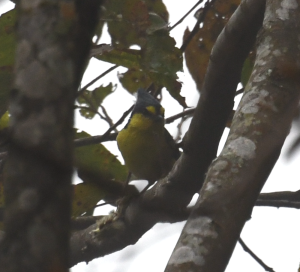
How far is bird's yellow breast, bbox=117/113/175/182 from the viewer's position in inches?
129

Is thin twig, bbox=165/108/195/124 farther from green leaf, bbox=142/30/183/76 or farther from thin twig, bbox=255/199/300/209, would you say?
thin twig, bbox=255/199/300/209

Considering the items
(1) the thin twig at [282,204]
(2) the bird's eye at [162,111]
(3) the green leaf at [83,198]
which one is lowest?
(1) the thin twig at [282,204]

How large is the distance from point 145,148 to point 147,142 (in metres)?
0.04

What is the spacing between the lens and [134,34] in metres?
2.69

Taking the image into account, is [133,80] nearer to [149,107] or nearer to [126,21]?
[149,107]

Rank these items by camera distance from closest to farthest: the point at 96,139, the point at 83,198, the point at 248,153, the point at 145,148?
the point at 248,153, the point at 83,198, the point at 96,139, the point at 145,148

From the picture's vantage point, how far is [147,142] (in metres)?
3.37

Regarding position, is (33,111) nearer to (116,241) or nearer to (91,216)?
(116,241)

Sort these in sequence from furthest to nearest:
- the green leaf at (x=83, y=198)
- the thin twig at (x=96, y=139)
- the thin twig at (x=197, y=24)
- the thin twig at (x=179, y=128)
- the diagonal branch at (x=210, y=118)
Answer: the thin twig at (x=179, y=128), the thin twig at (x=197, y=24), the thin twig at (x=96, y=139), the green leaf at (x=83, y=198), the diagonal branch at (x=210, y=118)

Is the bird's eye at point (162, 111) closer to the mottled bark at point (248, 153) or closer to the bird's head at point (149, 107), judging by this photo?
the bird's head at point (149, 107)

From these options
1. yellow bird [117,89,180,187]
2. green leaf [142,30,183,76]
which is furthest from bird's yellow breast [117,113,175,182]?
green leaf [142,30,183,76]

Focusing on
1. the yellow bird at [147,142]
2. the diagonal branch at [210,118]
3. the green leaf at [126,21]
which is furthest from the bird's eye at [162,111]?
the diagonal branch at [210,118]

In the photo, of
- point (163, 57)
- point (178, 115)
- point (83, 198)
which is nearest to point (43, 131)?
point (163, 57)

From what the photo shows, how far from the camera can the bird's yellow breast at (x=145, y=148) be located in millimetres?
3273
